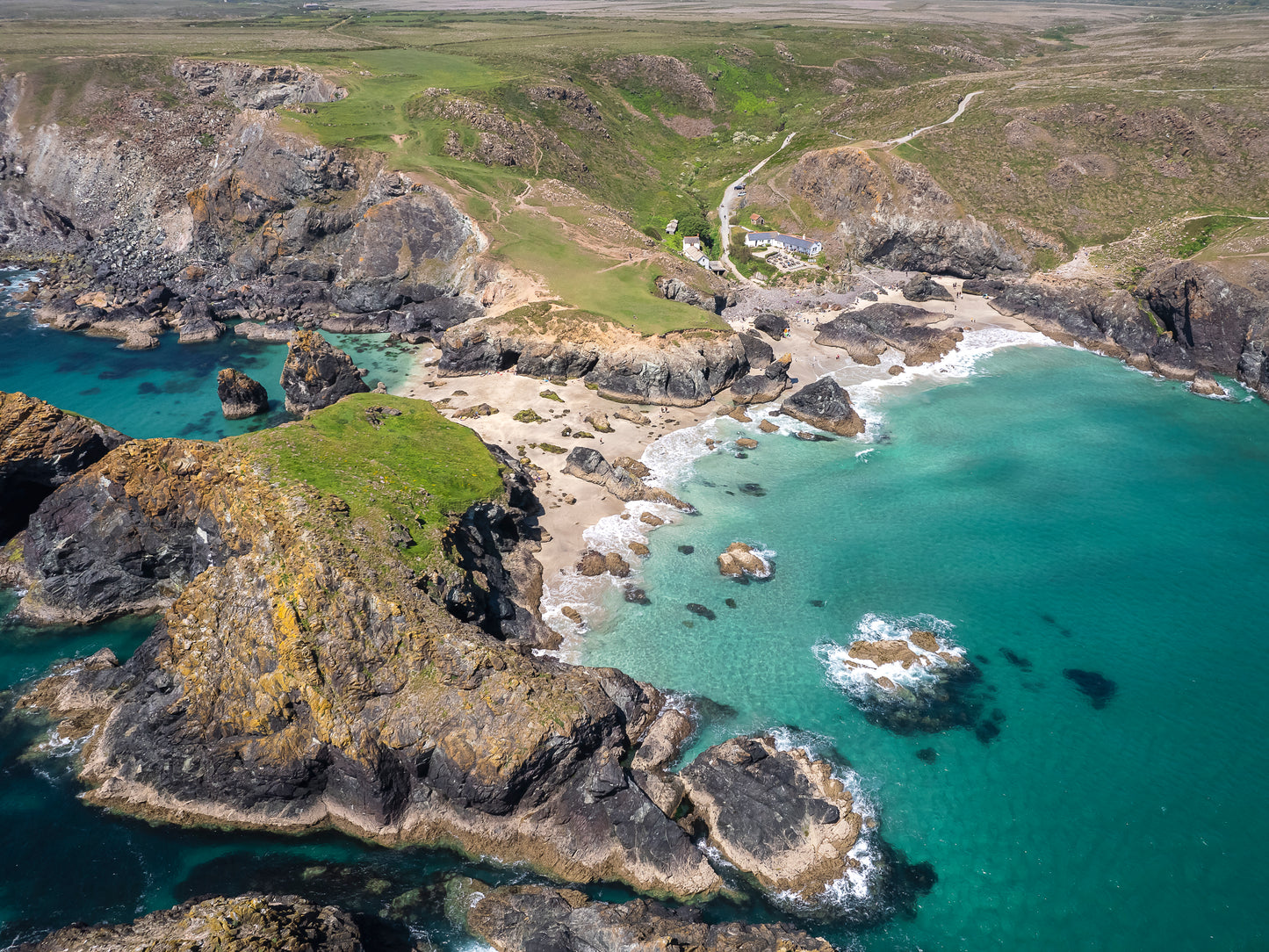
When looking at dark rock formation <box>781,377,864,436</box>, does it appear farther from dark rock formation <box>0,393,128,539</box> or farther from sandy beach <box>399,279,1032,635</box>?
dark rock formation <box>0,393,128,539</box>

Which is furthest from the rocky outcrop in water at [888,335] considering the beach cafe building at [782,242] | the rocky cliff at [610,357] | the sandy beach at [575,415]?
the beach cafe building at [782,242]

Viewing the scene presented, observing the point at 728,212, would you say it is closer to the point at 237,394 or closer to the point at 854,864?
the point at 237,394

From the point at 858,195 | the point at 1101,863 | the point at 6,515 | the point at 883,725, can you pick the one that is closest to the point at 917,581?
the point at 883,725

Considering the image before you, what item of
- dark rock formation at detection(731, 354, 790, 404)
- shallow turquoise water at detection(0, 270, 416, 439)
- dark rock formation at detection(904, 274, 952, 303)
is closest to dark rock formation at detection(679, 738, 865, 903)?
dark rock formation at detection(731, 354, 790, 404)

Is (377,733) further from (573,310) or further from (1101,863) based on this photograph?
(573,310)

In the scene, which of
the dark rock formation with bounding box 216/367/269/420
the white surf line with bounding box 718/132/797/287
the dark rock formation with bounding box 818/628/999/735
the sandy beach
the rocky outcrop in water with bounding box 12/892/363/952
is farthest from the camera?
the white surf line with bounding box 718/132/797/287

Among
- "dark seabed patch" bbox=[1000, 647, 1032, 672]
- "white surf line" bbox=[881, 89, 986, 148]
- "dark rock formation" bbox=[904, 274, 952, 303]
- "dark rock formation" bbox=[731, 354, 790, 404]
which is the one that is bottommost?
"dark seabed patch" bbox=[1000, 647, 1032, 672]
